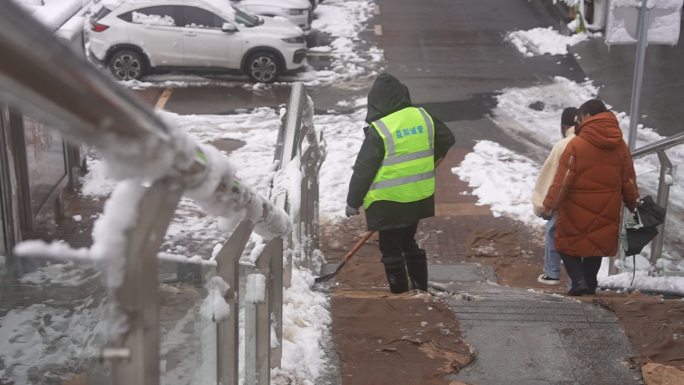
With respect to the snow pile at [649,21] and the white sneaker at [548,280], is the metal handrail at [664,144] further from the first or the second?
the snow pile at [649,21]

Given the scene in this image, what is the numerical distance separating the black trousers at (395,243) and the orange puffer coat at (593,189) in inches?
35.1

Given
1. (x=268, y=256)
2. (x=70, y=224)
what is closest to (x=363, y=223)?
(x=70, y=224)

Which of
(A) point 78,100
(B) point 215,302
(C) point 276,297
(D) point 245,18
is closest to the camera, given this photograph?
(A) point 78,100

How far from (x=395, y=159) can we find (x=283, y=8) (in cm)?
1336

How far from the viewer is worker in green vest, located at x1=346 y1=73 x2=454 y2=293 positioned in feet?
18.6

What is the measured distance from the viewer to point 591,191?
6.08 meters

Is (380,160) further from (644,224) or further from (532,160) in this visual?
(532,160)

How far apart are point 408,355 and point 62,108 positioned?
132 inches

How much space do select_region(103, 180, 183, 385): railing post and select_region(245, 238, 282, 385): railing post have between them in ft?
5.40

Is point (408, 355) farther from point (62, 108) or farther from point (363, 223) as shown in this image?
point (363, 223)

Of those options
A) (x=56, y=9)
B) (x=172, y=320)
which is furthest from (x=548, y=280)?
(x=172, y=320)

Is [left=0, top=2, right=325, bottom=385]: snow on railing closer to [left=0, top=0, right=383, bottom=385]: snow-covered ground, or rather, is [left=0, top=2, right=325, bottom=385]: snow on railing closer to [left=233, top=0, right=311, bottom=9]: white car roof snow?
[left=0, top=0, right=383, bottom=385]: snow-covered ground

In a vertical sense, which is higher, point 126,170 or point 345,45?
point 345,45

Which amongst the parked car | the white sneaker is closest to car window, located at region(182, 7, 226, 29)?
the parked car
